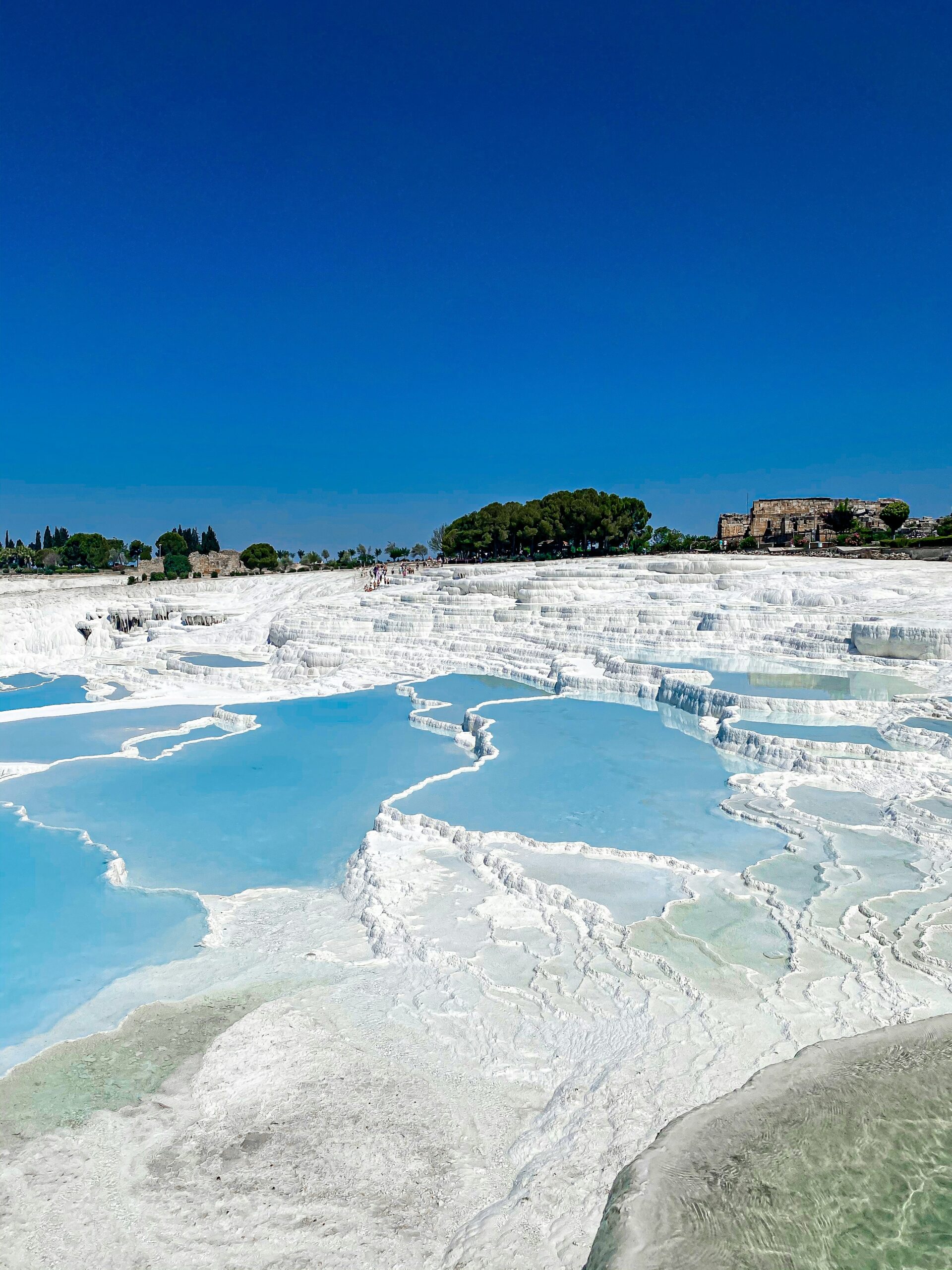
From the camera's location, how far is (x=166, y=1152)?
12.7ft

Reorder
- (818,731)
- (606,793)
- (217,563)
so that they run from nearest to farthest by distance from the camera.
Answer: (606,793)
(818,731)
(217,563)

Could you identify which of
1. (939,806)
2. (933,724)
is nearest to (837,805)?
(939,806)

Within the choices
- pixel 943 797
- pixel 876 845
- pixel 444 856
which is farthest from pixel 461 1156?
pixel 943 797

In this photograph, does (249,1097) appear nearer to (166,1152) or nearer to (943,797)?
(166,1152)

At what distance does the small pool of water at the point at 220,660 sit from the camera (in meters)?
19.6

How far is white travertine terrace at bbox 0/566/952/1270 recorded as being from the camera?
136 inches

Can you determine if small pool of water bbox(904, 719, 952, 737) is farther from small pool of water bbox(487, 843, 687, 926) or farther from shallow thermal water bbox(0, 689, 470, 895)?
shallow thermal water bbox(0, 689, 470, 895)

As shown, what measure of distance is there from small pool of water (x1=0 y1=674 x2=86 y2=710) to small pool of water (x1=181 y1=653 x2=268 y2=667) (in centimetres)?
250

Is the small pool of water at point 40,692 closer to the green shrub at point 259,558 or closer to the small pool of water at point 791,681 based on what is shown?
the small pool of water at point 791,681

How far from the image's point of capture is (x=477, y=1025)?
192 inches

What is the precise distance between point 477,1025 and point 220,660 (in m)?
17.1

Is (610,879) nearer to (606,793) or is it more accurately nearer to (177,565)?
(606,793)

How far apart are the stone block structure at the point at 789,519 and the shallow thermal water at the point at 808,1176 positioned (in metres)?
43.8

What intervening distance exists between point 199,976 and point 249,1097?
60.9 inches
